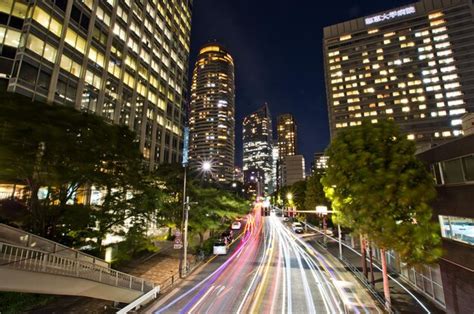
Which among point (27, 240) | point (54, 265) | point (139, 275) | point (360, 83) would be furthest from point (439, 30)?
point (27, 240)

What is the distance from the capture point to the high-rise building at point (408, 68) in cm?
10400

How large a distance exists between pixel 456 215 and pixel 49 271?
20.9 m

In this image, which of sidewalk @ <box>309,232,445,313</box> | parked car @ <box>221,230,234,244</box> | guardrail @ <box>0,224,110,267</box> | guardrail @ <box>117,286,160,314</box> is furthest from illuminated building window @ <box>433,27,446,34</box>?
guardrail @ <box>0,224,110,267</box>

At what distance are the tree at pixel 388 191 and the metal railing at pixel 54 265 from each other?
14912mm

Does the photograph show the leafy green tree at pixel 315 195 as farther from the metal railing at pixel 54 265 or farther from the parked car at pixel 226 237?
the metal railing at pixel 54 265

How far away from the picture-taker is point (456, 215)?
13.4 meters

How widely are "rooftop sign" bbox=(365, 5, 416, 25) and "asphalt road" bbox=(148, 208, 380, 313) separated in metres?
129

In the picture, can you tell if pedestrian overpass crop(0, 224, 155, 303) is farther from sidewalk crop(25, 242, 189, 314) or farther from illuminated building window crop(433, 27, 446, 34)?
illuminated building window crop(433, 27, 446, 34)

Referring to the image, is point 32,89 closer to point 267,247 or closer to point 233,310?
point 233,310

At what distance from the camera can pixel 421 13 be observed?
11269cm

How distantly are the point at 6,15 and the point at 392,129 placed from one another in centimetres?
3435

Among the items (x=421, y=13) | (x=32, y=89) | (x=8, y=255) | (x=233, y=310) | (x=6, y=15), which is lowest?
(x=233, y=310)

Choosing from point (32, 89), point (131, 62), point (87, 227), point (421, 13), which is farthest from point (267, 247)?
point (421, 13)

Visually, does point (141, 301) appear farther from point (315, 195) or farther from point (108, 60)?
point (315, 195)
